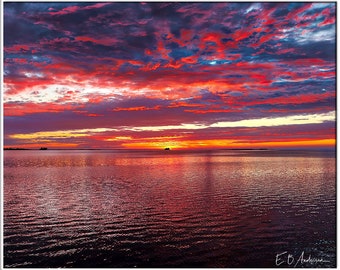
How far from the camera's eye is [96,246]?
1108 inches

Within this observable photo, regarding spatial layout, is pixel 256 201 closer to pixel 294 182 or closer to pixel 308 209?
pixel 308 209

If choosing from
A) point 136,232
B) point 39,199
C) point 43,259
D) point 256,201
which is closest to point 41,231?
point 43,259

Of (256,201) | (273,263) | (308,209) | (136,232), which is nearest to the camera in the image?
(273,263)

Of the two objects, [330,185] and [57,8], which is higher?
[57,8]

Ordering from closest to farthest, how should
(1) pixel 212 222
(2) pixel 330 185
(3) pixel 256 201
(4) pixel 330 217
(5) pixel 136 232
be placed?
(5) pixel 136 232 < (1) pixel 212 222 < (4) pixel 330 217 < (3) pixel 256 201 < (2) pixel 330 185

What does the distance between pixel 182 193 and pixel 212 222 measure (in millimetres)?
19064

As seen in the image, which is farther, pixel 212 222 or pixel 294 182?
pixel 294 182
